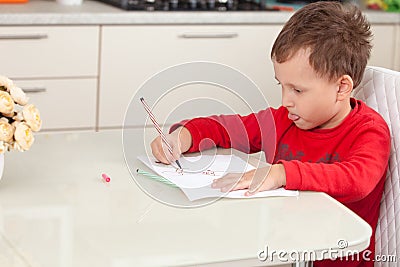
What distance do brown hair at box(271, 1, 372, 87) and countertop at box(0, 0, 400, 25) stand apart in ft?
5.23

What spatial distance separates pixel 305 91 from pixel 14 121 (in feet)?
2.12

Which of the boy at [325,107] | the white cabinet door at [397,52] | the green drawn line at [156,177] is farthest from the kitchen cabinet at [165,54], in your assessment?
the green drawn line at [156,177]

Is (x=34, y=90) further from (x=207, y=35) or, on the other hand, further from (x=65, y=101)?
(x=207, y=35)

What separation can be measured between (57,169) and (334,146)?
0.63 m

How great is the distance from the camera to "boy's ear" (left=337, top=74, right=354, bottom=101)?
1955mm

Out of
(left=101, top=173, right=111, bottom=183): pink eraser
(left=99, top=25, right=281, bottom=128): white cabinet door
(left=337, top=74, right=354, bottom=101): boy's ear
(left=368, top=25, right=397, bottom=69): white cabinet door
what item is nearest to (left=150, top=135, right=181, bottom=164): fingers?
(left=101, top=173, right=111, bottom=183): pink eraser

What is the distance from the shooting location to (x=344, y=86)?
1.97m

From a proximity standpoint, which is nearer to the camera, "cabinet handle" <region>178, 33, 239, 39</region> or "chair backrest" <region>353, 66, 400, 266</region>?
"chair backrest" <region>353, 66, 400, 266</region>

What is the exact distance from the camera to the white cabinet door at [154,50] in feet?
11.6

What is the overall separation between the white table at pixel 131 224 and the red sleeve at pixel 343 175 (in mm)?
39

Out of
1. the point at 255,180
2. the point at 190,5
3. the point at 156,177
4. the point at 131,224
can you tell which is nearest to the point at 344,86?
the point at 255,180

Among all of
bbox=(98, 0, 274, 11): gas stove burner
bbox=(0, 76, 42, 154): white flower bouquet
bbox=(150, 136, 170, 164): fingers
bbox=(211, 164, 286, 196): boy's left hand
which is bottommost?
bbox=(98, 0, 274, 11): gas stove burner

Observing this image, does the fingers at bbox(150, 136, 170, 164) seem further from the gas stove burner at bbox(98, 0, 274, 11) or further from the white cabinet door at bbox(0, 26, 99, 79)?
the gas stove burner at bbox(98, 0, 274, 11)

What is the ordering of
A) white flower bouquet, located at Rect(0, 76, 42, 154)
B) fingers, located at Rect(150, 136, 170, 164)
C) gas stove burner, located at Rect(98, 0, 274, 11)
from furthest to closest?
gas stove burner, located at Rect(98, 0, 274, 11)
fingers, located at Rect(150, 136, 170, 164)
white flower bouquet, located at Rect(0, 76, 42, 154)
